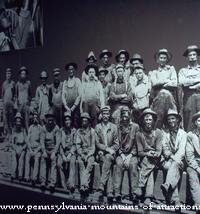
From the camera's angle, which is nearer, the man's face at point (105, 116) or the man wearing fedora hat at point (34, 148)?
the man's face at point (105, 116)

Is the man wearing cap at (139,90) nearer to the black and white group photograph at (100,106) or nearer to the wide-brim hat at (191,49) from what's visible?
the black and white group photograph at (100,106)

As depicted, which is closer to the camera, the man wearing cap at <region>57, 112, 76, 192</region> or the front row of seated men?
the front row of seated men

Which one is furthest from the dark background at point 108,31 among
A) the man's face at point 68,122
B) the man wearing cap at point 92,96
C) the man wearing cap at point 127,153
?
the man wearing cap at point 127,153

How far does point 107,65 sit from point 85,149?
2.44 feet

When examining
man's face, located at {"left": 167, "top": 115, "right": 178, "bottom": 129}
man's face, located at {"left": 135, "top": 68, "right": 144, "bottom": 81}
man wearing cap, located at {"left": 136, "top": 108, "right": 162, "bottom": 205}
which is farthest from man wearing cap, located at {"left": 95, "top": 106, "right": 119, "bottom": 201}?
man's face, located at {"left": 167, "top": 115, "right": 178, "bottom": 129}

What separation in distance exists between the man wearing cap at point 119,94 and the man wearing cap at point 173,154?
38 centimetres

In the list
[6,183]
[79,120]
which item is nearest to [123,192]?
[79,120]

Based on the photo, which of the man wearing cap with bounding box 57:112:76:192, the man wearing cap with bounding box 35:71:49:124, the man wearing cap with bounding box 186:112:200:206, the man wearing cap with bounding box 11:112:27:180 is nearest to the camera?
the man wearing cap with bounding box 186:112:200:206

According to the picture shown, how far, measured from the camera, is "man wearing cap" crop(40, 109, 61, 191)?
141 inches

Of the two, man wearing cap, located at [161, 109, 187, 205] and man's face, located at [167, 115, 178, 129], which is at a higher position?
man's face, located at [167, 115, 178, 129]

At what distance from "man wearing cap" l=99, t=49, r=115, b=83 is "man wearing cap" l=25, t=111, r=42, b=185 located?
2.57 feet

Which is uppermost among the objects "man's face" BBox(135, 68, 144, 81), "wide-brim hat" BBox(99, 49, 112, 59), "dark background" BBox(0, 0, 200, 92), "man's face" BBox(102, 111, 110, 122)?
"dark background" BBox(0, 0, 200, 92)

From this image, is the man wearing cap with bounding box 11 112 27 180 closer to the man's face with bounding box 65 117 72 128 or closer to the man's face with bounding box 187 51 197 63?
the man's face with bounding box 65 117 72 128

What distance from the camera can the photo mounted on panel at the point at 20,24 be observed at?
12.3 ft
